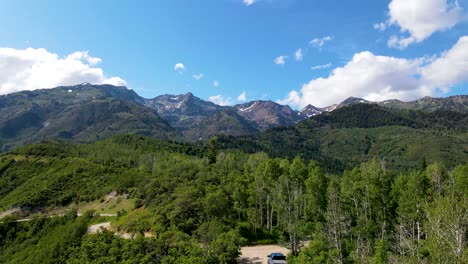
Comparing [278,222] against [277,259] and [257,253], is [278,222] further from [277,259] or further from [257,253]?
[277,259]

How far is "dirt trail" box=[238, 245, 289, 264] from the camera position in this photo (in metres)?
63.0

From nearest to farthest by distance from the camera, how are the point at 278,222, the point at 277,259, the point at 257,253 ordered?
the point at 277,259 → the point at 257,253 → the point at 278,222

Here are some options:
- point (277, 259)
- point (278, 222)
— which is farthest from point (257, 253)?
point (278, 222)

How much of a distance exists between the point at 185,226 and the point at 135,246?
13011 millimetres

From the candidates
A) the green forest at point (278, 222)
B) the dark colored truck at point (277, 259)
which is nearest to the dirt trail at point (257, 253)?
the green forest at point (278, 222)

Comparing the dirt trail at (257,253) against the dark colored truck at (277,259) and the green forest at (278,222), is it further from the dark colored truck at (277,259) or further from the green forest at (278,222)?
the dark colored truck at (277,259)

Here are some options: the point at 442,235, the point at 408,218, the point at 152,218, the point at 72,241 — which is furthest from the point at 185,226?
the point at 442,235

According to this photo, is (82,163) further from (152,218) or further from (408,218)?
(408,218)

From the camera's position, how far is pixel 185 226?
7262 centimetres

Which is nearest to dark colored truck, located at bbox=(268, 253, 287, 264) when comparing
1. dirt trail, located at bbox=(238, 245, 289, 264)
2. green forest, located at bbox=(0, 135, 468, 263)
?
green forest, located at bbox=(0, 135, 468, 263)

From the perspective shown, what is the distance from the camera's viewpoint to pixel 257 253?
6781cm

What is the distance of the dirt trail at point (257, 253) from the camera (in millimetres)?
63031

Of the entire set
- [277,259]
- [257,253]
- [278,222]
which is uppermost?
[278,222]

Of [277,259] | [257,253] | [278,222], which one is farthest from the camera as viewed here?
[278,222]
